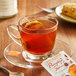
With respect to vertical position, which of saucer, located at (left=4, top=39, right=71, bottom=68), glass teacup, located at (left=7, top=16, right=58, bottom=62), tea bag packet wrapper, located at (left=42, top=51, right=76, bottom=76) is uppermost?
glass teacup, located at (left=7, top=16, right=58, bottom=62)

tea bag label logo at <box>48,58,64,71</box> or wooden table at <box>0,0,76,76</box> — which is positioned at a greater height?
tea bag label logo at <box>48,58,64,71</box>

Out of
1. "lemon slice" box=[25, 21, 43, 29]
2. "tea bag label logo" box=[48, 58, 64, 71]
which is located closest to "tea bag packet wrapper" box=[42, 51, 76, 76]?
"tea bag label logo" box=[48, 58, 64, 71]

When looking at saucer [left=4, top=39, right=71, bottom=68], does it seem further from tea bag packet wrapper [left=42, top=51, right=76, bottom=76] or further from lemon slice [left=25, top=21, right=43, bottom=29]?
lemon slice [left=25, top=21, right=43, bottom=29]

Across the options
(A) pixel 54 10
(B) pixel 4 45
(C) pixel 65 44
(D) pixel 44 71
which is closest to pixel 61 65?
(D) pixel 44 71

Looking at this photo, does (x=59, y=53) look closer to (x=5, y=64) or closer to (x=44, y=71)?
(x=44, y=71)

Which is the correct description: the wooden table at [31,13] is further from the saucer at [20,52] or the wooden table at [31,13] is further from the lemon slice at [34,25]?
the lemon slice at [34,25]

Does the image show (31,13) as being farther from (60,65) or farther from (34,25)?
(60,65)
